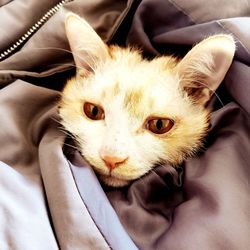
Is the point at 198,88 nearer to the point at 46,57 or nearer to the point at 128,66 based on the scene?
the point at 128,66

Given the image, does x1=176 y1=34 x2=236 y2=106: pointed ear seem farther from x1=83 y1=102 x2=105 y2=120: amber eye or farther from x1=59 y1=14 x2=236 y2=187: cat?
x1=83 y1=102 x2=105 y2=120: amber eye

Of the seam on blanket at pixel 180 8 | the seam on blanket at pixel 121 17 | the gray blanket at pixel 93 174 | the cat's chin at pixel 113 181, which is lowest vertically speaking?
the cat's chin at pixel 113 181

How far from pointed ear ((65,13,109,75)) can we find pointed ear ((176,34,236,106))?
0.17 m

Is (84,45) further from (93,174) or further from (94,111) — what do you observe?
(93,174)

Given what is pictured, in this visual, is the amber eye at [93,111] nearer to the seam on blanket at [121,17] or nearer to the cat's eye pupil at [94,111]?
the cat's eye pupil at [94,111]

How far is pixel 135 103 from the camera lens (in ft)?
2.57

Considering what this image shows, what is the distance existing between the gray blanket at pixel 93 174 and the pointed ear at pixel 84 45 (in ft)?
0.14

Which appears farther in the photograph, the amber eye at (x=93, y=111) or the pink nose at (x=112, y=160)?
the amber eye at (x=93, y=111)

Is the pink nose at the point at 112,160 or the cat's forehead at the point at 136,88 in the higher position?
the cat's forehead at the point at 136,88

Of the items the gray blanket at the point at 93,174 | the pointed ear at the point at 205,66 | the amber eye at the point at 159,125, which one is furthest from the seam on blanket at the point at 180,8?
the amber eye at the point at 159,125

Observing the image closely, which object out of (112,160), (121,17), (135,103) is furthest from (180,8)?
(112,160)

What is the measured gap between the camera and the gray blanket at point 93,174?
65cm

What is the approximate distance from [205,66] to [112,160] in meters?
0.26

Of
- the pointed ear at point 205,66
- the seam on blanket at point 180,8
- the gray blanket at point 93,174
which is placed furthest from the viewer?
the seam on blanket at point 180,8
